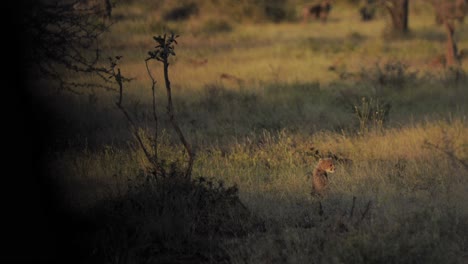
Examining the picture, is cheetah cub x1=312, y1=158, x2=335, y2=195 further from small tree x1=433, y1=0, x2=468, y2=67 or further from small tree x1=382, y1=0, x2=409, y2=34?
small tree x1=382, y1=0, x2=409, y2=34

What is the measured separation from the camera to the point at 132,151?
8727 mm

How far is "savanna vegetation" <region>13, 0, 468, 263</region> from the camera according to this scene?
223 inches

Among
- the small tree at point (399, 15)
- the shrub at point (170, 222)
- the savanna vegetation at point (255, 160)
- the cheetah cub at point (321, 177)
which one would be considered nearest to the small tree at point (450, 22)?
the savanna vegetation at point (255, 160)

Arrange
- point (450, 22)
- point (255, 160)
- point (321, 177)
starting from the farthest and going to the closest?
point (450, 22), point (255, 160), point (321, 177)

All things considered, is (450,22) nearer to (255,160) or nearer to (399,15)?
(399,15)

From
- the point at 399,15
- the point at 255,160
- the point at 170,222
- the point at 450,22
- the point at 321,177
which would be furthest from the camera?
the point at 399,15

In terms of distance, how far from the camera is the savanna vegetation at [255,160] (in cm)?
566

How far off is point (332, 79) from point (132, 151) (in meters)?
8.08

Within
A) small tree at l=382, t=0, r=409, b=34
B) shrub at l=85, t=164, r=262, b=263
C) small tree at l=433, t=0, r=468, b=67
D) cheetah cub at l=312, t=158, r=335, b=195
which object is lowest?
shrub at l=85, t=164, r=262, b=263

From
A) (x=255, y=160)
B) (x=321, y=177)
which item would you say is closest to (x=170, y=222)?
(x=321, y=177)

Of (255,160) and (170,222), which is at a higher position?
(255,160)

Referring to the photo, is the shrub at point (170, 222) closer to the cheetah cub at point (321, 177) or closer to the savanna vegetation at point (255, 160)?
the savanna vegetation at point (255, 160)

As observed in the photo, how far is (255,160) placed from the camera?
870 centimetres

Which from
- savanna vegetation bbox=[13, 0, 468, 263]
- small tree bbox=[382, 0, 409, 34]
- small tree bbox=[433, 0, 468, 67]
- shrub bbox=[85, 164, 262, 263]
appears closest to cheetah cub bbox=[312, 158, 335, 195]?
savanna vegetation bbox=[13, 0, 468, 263]
